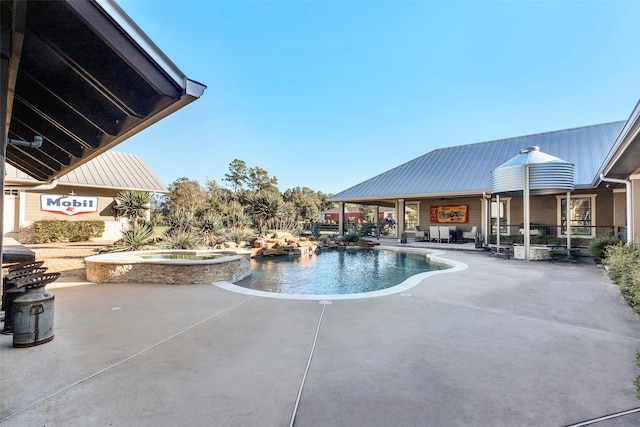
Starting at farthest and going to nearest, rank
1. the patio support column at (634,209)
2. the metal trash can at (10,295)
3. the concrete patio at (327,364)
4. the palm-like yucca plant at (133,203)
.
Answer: the palm-like yucca plant at (133,203)
the patio support column at (634,209)
the metal trash can at (10,295)
the concrete patio at (327,364)

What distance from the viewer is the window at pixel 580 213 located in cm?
1412

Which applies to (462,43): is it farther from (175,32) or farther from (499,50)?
(175,32)

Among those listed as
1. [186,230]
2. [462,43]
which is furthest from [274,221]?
[462,43]

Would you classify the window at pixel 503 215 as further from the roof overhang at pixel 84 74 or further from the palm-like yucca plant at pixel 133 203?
the palm-like yucca plant at pixel 133 203

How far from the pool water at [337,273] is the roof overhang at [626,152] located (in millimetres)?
5175

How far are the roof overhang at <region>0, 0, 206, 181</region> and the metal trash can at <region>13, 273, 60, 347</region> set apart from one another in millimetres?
2031

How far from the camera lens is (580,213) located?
14.6m

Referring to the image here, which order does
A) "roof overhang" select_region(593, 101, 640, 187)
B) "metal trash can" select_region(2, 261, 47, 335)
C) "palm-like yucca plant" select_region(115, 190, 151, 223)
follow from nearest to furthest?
1. "metal trash can" select_region(2, 261, 47, 335)
2. "roof overhang" select_region(593, 101, 640, 187)
3. "palm-like yucca plant" select_region(115, 190, 151, 223)

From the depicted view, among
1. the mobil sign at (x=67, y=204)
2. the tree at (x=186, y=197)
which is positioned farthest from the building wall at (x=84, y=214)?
the tree at (x=186, y=197)

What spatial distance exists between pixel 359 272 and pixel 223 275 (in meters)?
4.28

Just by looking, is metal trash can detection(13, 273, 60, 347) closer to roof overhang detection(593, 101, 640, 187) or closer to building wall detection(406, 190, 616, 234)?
roof overhang detection(593, 101, 640, 187)


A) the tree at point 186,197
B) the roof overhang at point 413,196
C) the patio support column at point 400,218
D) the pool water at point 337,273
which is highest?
the tree at point 186,197

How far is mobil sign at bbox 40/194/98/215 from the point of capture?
15.1m

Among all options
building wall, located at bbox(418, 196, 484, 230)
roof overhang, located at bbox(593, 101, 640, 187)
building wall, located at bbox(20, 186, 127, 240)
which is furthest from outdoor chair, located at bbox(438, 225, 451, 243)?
building wall, located at bbox(20, 186, 127, 240)
